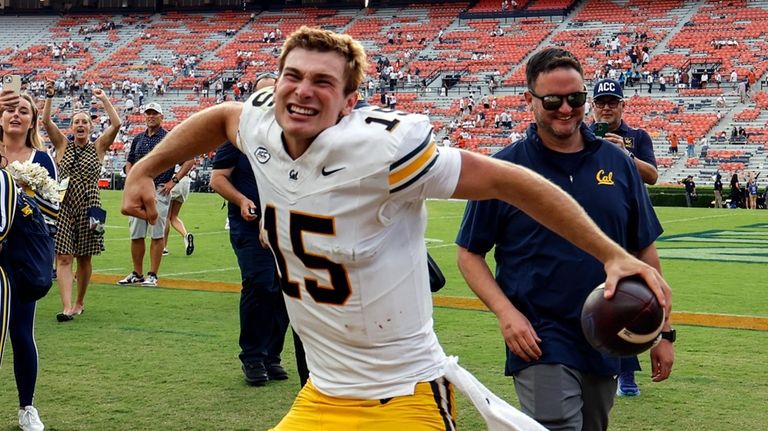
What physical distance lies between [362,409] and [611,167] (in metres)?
1.66

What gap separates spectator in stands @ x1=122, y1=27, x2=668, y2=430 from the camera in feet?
10.9

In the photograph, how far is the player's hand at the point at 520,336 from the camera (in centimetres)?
429

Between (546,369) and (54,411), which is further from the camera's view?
(54,411)

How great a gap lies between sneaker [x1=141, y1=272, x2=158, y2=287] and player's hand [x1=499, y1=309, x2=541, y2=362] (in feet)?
30.3

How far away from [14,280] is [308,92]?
335 centimetres

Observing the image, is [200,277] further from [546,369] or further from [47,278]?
[546,369]

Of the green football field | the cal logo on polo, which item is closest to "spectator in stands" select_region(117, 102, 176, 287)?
the green football field

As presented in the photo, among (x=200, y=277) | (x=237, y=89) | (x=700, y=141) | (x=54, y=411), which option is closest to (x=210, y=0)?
(x=237, y=89)

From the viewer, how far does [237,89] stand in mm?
51594

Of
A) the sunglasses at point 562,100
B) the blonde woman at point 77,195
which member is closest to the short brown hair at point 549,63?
the sunglasses at point 562,100

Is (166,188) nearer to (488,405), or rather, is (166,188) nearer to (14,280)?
(14,280)

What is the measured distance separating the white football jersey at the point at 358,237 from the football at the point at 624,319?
550 millimetres

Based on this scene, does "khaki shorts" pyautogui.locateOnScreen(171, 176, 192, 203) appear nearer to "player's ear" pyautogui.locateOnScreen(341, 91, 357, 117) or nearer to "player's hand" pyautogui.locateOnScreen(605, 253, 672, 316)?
"player's ear" pyautogui.locateOnScreen(341, 91, 357, 117)

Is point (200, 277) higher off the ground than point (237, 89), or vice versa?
point (200, 277)
